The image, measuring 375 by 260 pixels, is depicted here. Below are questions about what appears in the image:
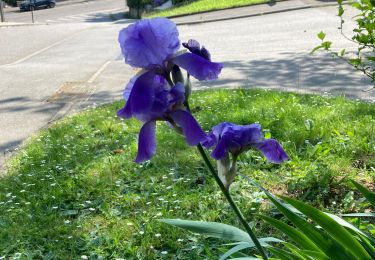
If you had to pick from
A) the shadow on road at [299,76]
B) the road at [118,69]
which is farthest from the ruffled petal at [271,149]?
the shadow on road at [299,76]

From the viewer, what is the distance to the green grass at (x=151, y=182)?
116 inches

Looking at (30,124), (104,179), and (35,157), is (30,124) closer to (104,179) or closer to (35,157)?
(35,157)

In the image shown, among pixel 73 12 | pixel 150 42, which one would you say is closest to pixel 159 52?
pixel 150 42

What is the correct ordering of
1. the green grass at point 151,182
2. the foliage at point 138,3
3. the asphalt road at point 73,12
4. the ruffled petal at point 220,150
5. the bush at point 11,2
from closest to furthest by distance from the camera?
the ruffled petal at point 220,150 → the green grass at point 151,182 → the foliage at point 138,3 → the asphalt road at point 73,12 → the bush at point 11,2

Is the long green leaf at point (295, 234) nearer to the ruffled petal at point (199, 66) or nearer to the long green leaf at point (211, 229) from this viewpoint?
the long green leaf at point (211, 229)

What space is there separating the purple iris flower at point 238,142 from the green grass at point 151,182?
149cm

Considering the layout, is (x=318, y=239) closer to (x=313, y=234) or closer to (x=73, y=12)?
(x=313, y=234)

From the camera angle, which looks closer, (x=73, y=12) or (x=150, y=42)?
(x=150, y=42)

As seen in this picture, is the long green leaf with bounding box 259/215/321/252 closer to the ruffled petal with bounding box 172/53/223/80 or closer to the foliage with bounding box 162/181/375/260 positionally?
the foliage with bounding box 162/181/375/260

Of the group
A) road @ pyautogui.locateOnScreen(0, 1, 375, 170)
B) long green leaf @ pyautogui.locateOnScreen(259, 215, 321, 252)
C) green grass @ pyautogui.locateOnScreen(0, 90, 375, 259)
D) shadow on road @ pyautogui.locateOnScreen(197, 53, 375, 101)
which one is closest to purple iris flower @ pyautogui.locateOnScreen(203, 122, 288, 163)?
long green leaf @ pyautogui.locateOnScreen(259, 215, 321, 252)

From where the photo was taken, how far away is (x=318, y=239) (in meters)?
1.61

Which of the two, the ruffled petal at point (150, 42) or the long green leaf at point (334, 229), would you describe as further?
the long green leaf at point (334, 229)

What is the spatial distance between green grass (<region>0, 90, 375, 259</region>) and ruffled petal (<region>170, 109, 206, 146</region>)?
1.72m

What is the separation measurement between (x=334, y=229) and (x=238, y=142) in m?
0.50
